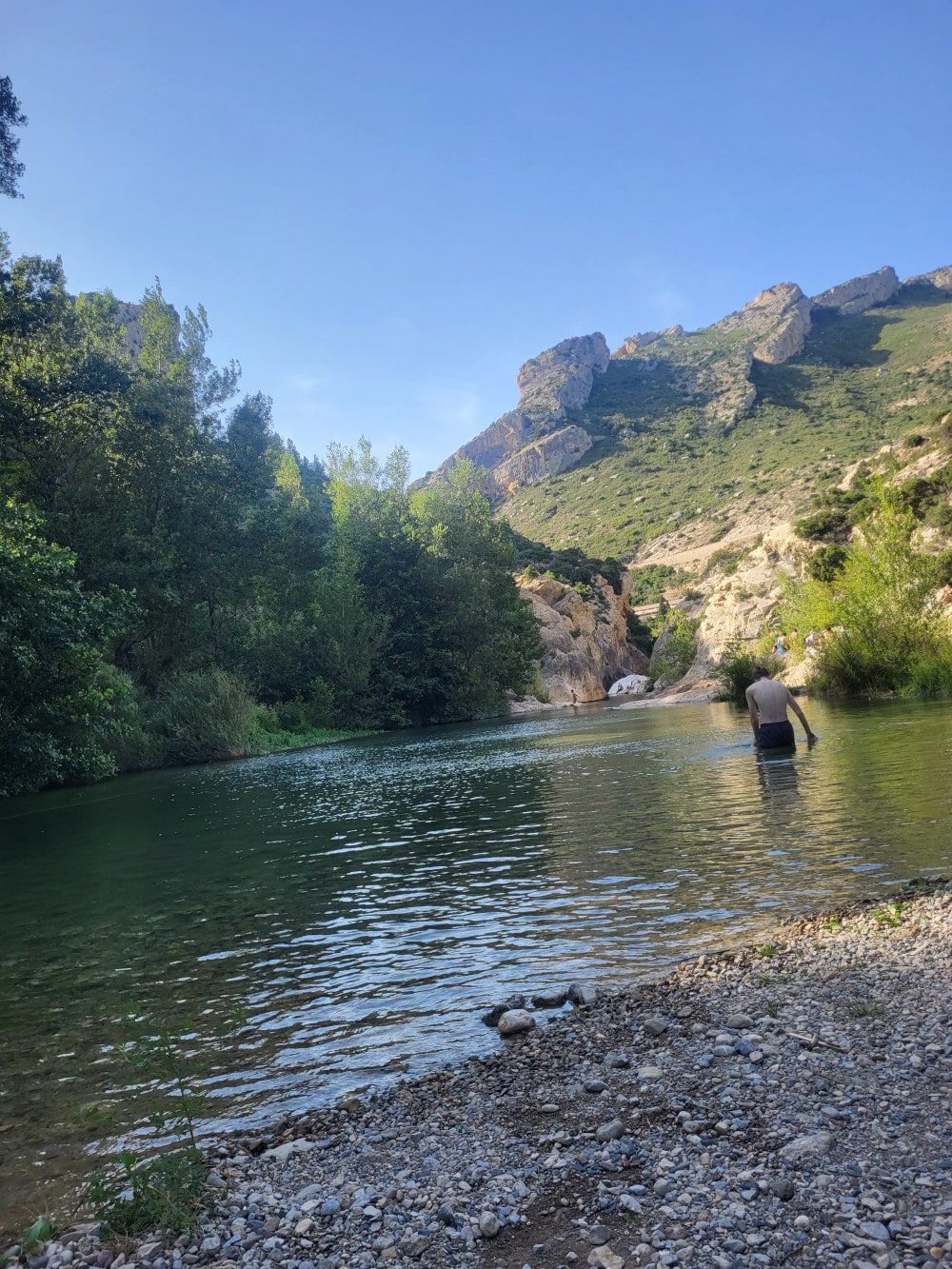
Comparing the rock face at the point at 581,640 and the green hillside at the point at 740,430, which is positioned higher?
the green hillside at the point at 740,430

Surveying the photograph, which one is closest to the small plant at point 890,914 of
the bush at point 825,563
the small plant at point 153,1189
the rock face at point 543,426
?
the small plant at point 153,1189

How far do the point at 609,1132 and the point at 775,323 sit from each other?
16212cm

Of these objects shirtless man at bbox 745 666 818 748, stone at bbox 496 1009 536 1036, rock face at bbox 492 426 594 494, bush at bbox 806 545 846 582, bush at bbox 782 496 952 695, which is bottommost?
stone at bbox 496 1009 536 1036

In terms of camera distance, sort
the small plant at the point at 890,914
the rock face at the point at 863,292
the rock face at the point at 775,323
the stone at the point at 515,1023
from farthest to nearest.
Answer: the rock face at the point at 863,292 → the rock face at the point at 775,323 → the small plant at the point at 890,914 → the stone at the point at 515,1023

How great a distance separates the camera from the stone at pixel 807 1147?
3.70m

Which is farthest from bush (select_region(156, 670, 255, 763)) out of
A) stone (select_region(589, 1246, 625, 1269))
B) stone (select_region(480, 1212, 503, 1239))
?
stone (select_region(589, 1246, 625, 1269))

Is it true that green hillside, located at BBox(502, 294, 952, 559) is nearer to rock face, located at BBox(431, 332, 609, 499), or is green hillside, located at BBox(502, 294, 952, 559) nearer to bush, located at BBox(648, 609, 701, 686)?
rock face, located at BBox(431, 332, 609, 499)

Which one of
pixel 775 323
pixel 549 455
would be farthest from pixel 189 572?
pixel 775 323

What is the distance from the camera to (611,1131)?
13.7 feet

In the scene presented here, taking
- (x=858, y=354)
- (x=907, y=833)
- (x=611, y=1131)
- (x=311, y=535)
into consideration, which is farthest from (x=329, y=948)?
(x=858, y=354)

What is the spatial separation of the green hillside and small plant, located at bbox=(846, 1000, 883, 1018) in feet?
277

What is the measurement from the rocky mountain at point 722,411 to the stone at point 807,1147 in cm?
8845

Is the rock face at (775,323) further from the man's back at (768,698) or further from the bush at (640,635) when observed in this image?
the man's back at (768,698)

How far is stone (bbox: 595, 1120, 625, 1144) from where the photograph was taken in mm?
4160
